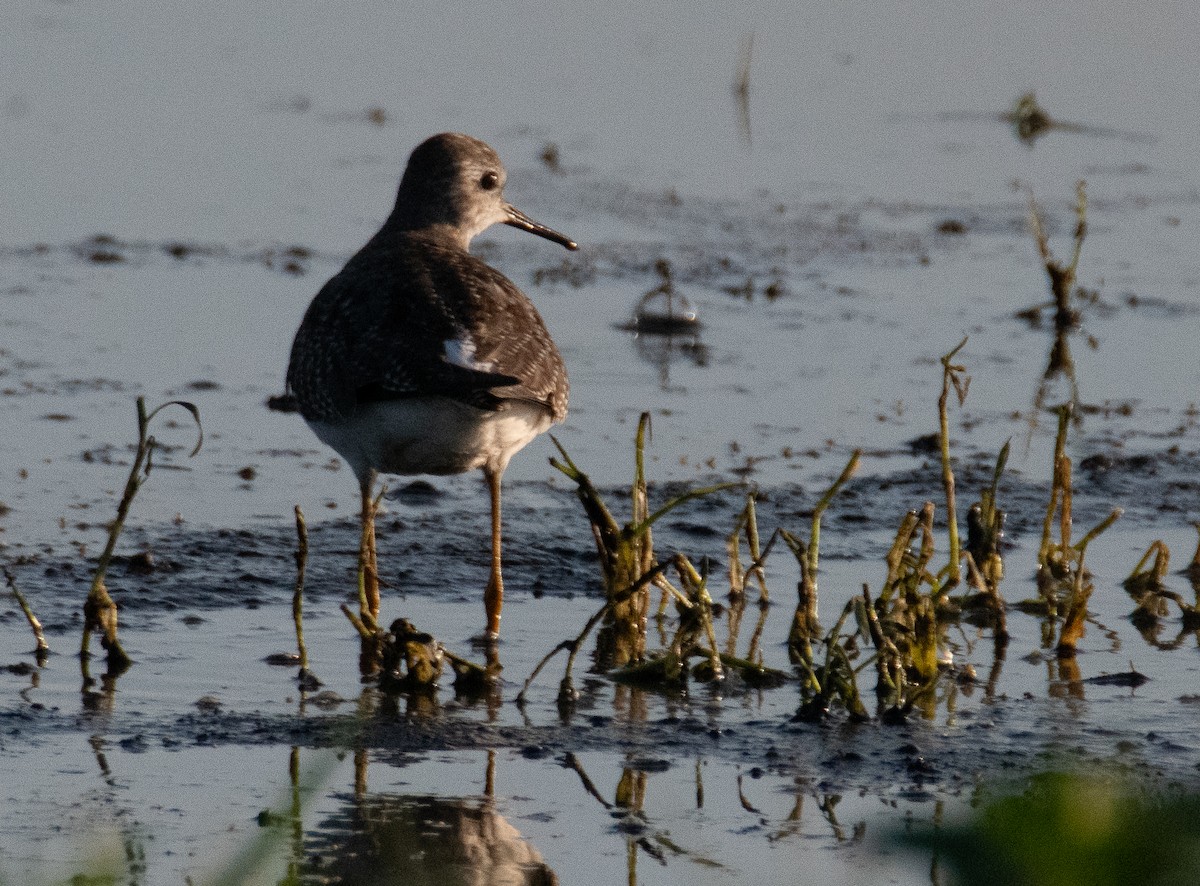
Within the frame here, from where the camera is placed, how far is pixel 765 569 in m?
6.75

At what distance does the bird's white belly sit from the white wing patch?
12 centimetres

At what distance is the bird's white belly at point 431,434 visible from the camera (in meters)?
5.92

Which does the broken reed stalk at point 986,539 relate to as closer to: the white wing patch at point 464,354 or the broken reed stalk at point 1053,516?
the broken reed stalk at point 1053,516

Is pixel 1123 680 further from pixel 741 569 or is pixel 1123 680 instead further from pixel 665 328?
pixel 665 328

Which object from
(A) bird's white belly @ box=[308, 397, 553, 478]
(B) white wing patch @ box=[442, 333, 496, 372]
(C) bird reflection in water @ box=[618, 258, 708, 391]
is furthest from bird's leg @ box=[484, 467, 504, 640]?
(C) bird reflection in water @ box=[618, 258, 708, 391]

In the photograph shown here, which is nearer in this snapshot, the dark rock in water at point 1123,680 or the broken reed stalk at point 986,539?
the dark rock in water at point 1123,680

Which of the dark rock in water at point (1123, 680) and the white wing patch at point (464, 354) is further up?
the white wing patch at point (464, 354)

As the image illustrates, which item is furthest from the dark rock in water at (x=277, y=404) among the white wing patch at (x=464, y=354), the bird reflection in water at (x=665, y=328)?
the white wing patch at (x=464, y=354)

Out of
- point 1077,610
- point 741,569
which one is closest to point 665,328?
point 741,569

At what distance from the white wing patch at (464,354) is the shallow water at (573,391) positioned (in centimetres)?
82

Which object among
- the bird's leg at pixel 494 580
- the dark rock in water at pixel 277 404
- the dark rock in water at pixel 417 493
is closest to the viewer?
the bird's leg at pixel 494 580

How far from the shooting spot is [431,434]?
5977 mm

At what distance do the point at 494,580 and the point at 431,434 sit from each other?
570mm

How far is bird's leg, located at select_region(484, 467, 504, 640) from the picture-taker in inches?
242
